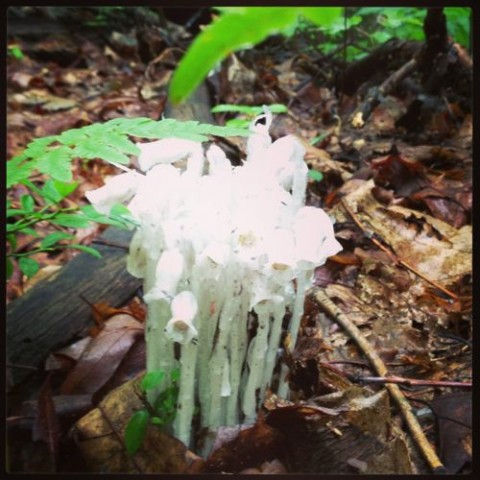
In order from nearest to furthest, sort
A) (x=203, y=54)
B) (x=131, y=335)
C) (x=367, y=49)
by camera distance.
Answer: (x=203, y=54)
(x=131, y=335)
(x=367, y=49)

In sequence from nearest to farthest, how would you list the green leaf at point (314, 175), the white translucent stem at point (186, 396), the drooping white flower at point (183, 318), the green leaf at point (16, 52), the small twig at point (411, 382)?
the drooping white flower at point (183, 318) < the white translucent stem at point (186, 396) < the small twig at point (411, 382) < the green leaf at point (314, 175) < the green leaf at point (16, 52)

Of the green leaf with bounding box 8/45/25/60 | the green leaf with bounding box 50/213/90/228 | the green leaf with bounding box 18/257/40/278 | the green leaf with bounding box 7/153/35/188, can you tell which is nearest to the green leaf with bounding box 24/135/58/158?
the green leaf with bounding box 7/153/35/188

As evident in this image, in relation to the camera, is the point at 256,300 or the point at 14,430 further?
the point at 14,430

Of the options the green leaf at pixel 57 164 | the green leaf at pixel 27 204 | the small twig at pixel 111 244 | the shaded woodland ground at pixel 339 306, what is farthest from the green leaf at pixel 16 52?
the green leaf at pixel 57 164

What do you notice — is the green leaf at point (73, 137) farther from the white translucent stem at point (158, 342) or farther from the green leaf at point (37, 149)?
the white translucent stem at point (158, 342)

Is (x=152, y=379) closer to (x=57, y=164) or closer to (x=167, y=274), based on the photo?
(x=167, y=274)

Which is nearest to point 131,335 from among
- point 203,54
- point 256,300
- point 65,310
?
point 65,310
